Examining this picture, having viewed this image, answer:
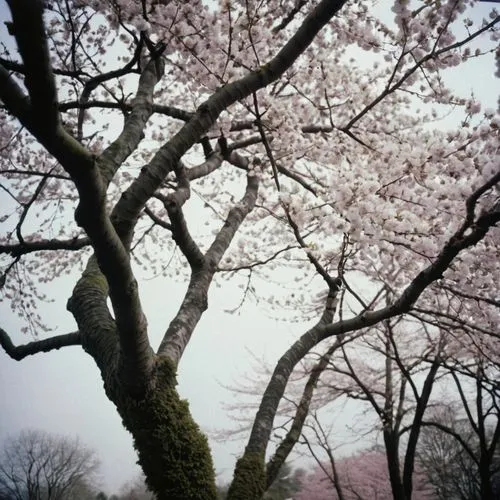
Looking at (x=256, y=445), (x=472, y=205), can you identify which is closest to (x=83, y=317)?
(x=256, y=445)

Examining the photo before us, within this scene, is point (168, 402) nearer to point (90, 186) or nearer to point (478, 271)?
point (90, 186)

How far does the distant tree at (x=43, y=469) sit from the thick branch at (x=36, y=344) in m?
18.5

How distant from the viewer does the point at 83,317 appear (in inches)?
103

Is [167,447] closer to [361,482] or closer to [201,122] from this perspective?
[201,122]

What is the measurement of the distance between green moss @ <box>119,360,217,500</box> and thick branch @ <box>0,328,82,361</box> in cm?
101

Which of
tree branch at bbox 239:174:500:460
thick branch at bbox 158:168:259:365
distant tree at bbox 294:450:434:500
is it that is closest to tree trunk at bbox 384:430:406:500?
tree branch at bbox 239:174:500:460

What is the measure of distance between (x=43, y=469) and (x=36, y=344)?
952 inches

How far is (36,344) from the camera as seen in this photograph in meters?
3.06

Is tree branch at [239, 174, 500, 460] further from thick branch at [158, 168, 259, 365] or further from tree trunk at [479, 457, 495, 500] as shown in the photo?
tree trunk at [479, 457, 495, 500]

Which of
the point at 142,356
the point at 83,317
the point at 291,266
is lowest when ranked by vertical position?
the point at 142,356

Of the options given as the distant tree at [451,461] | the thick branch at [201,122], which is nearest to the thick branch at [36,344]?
the thick branch at [201,122]

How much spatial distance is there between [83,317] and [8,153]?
517 cm

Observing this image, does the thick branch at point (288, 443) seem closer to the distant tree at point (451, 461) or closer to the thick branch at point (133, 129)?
the thick branch at point (133, 129)

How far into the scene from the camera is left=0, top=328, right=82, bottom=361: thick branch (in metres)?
2.87
